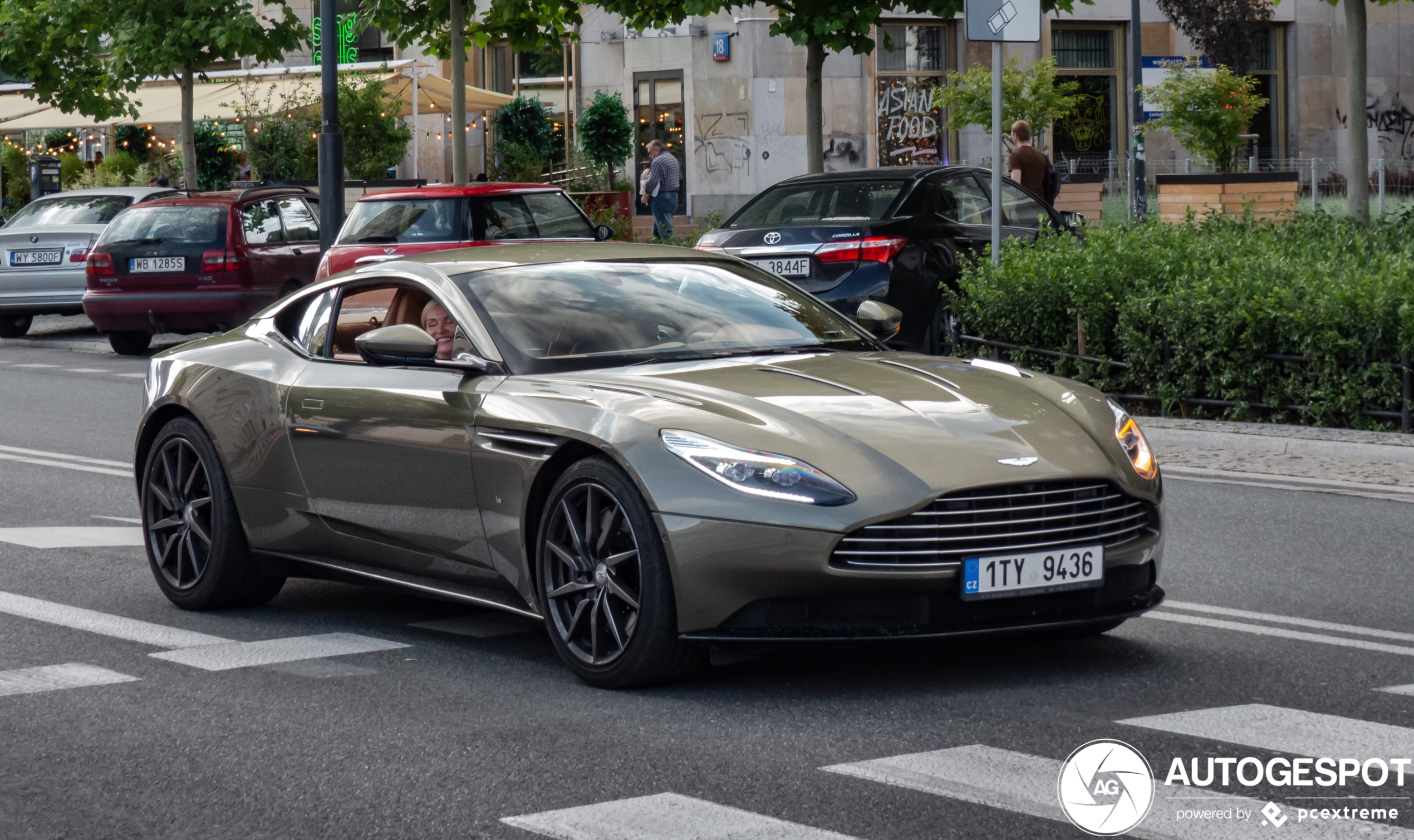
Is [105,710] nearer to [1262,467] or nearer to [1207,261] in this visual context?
[1262,467]

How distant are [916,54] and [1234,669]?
125 feet

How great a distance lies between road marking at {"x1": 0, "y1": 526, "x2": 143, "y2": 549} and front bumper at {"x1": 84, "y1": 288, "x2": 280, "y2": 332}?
10599 millimetres

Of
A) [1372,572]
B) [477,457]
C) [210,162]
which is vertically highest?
[210,162]

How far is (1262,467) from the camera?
34.5 ft

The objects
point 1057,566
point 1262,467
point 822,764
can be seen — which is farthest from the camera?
point 1262,467

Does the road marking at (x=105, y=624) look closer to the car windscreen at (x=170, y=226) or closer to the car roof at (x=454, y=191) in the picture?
the car roof at (x=454, y=191)

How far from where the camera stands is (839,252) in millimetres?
13930

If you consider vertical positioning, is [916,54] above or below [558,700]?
above

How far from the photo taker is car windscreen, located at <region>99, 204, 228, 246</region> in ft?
65.0

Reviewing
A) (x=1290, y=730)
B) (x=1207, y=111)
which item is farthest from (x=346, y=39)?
(x=1290, y=730)

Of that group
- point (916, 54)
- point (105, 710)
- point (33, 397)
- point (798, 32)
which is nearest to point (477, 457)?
point (105, 710)

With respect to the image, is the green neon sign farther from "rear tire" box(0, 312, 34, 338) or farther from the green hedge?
the green hedge

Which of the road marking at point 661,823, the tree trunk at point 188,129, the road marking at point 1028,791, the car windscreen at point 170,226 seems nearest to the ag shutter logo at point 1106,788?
the road marking at point 1028,791

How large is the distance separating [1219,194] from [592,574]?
629 inches
